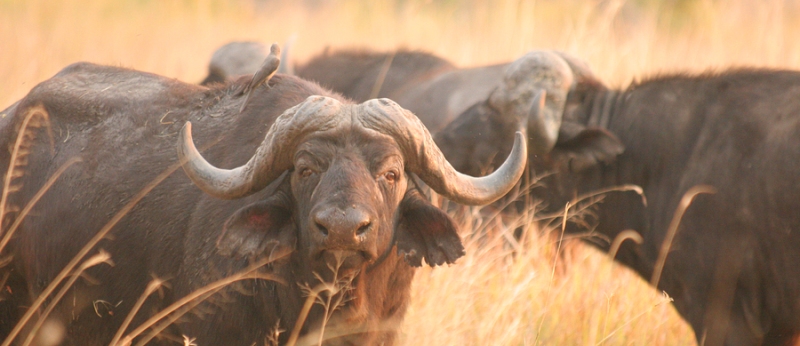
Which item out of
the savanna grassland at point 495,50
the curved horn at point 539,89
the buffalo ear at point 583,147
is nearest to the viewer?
the savanna grassland at point 495,50

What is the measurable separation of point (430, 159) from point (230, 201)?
1008 mm

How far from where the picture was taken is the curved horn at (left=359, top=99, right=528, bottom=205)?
370cm

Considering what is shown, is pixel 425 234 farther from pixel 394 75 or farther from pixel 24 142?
pixel 394 75

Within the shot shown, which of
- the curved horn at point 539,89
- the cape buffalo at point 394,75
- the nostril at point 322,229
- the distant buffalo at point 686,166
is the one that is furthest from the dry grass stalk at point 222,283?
the cape buffalo at point 394,75

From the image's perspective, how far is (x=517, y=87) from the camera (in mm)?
6160

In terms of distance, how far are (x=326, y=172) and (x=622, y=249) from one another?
2810 millimetres

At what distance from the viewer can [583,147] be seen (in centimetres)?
588

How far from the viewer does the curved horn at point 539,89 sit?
5.93 m

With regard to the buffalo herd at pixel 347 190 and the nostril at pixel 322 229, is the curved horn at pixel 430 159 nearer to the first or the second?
the buffalo herd at pixel 347 190

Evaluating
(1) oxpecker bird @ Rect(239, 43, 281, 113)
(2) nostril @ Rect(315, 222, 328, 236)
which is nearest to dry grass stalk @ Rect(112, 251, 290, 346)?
(2) nostril @ Rect(315, 222, 328, 236)

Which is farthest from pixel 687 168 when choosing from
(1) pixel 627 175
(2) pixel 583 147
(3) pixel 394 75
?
(3) pixel 394 75

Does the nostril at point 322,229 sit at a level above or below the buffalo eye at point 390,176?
above

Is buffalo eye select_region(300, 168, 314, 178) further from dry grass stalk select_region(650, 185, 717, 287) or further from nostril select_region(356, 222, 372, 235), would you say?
dry grass stalk select_region(650, 185, 717, 287)

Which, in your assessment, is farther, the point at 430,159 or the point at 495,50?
the point at 495,50
